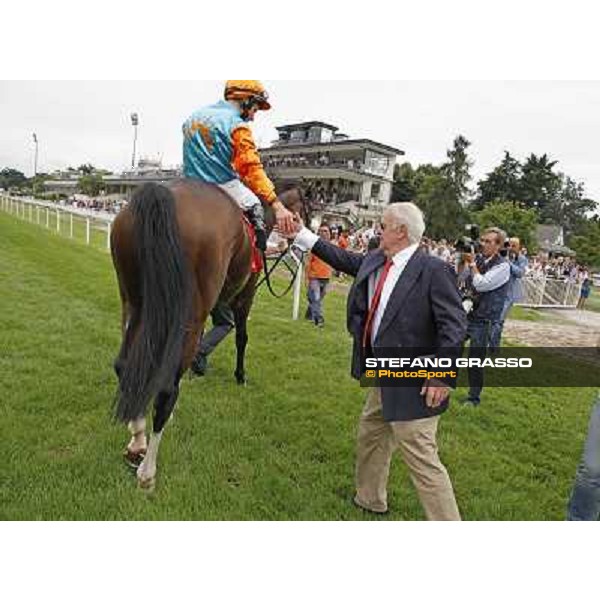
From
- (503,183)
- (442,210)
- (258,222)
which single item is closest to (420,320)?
(258,222)

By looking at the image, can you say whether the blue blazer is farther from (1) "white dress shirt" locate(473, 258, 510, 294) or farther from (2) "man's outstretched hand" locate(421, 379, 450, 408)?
(1) "white dress shirt" locate(473, 258, 510, 294)

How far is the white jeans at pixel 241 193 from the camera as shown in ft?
10.8

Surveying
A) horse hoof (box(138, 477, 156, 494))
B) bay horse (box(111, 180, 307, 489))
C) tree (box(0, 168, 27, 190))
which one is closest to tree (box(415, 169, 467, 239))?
bay horse (box(111, 180, 307, 489))

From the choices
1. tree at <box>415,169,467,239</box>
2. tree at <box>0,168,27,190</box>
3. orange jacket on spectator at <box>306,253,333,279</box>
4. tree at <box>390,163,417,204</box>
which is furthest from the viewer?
tree at <box>0,168,27,190</box>

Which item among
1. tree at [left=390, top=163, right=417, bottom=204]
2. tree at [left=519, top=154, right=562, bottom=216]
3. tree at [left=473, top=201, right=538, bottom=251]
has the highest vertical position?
tree at [left=519, top=154, right=562, bottom=216]

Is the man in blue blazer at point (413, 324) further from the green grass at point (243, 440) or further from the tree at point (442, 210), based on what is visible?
the tree at point (442, 210)

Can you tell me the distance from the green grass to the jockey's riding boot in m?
1.40

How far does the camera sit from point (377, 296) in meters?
2.61

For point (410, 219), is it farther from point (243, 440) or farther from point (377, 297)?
point (243, 440)

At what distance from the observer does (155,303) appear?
269 cm

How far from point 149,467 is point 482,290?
331cm

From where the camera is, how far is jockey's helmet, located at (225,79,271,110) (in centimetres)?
335

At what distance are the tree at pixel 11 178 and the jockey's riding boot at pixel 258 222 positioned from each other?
11860cm

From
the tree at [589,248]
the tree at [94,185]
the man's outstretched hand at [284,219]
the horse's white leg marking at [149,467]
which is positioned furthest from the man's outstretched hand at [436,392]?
the tree at [94,185]
